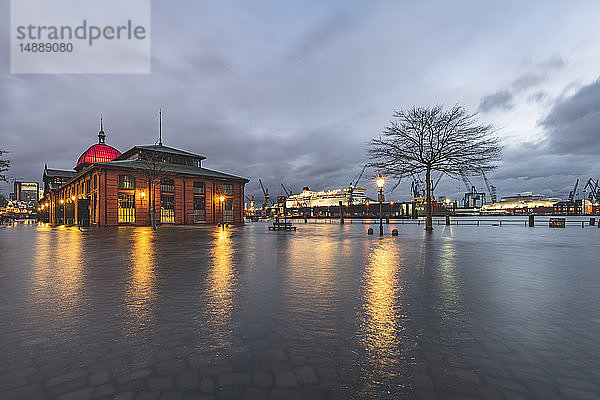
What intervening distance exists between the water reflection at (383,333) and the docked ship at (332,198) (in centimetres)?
12992

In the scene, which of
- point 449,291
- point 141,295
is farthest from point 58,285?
point 449,291

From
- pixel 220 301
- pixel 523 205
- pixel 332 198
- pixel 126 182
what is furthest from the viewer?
pixel 523 205

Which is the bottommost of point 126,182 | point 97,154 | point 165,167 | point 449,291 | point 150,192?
point 449,291

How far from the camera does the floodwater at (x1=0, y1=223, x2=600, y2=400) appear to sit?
2.97 metres

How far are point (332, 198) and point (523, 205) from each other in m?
122

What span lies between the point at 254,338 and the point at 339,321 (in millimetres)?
1426

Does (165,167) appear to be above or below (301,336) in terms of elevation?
above

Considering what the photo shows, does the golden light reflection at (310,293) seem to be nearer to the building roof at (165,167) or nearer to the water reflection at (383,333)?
the water reflection at (383,333)

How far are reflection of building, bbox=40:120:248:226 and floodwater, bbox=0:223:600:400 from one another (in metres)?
36.3

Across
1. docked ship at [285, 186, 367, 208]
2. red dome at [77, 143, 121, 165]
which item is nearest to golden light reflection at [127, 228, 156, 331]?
red dome at [77, 143, 121, 165]

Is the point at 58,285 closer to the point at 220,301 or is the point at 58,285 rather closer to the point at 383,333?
the point at 220,301

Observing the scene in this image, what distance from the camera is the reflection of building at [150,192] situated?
146 feet

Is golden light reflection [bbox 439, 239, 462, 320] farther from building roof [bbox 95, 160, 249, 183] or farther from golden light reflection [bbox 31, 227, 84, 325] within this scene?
building roof [bbox 95, 160, 249, 183]

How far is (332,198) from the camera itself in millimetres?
149125
